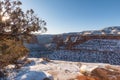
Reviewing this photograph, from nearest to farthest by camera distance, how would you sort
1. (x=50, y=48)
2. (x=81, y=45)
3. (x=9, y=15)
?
(x=9, y=15) < (x=81, y=45) < (x=50, y=48)

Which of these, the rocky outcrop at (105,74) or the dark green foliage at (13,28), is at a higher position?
the dark green foliage at (13,28)

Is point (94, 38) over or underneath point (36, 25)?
underneath

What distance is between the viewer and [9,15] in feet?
45.7

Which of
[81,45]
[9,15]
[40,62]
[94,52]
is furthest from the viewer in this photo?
[81,45]

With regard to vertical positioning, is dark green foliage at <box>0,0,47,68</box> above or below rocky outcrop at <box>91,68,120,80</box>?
above

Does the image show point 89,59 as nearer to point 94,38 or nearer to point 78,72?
point 94,38

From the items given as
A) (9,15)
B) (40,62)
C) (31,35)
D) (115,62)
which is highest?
(9,15)

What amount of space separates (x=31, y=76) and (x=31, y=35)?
2415 millimetres

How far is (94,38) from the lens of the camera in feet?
171

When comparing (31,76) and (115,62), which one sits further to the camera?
(115,62)

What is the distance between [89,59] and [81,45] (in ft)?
27.1

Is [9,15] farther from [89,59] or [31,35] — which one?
[89,59]

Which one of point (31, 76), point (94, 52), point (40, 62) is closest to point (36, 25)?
point (31, 76)

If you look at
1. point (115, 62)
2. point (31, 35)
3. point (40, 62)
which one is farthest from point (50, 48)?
point (31, 35)
